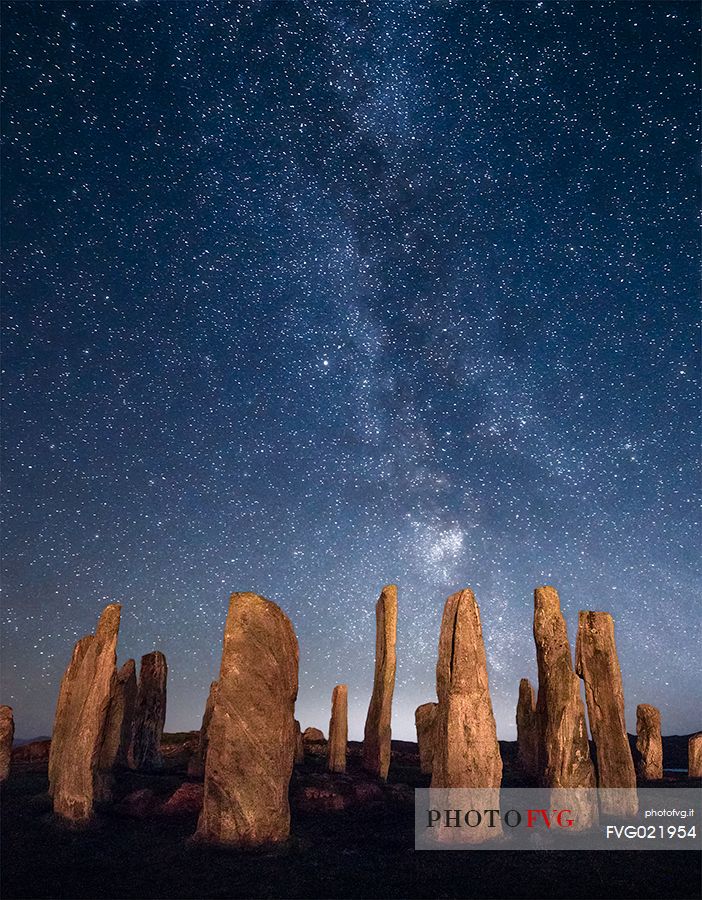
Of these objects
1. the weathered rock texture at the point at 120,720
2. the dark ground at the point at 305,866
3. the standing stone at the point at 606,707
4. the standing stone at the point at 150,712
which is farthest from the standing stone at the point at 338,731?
the standing stone at the point at 606,707

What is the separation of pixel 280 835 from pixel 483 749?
4.00m

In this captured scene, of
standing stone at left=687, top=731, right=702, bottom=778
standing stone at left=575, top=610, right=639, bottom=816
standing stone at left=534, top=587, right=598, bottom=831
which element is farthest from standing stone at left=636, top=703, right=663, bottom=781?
standing stone at left=534, top=587, right=598, bottom=831

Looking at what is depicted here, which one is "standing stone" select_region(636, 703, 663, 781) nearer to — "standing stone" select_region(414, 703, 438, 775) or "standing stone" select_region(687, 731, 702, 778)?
"standing stone" select_region(687, 731, 702, 778)

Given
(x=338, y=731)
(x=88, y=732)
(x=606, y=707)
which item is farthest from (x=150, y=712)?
(x=606, y=707)

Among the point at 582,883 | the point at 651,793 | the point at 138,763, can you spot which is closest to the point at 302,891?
the point at 582,883

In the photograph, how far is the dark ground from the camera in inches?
367

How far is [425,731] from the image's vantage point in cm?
2394

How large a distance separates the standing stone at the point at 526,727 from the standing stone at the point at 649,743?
345 cm

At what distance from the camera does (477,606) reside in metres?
13.1

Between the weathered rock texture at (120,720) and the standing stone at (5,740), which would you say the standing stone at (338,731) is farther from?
the standing stone at (5,740)

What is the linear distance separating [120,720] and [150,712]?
4.48 meters

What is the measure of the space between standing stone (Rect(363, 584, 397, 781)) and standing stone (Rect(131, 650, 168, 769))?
7155 mm

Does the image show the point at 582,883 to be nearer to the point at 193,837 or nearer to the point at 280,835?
the point at 280,835

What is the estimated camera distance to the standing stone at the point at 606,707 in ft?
50.7
